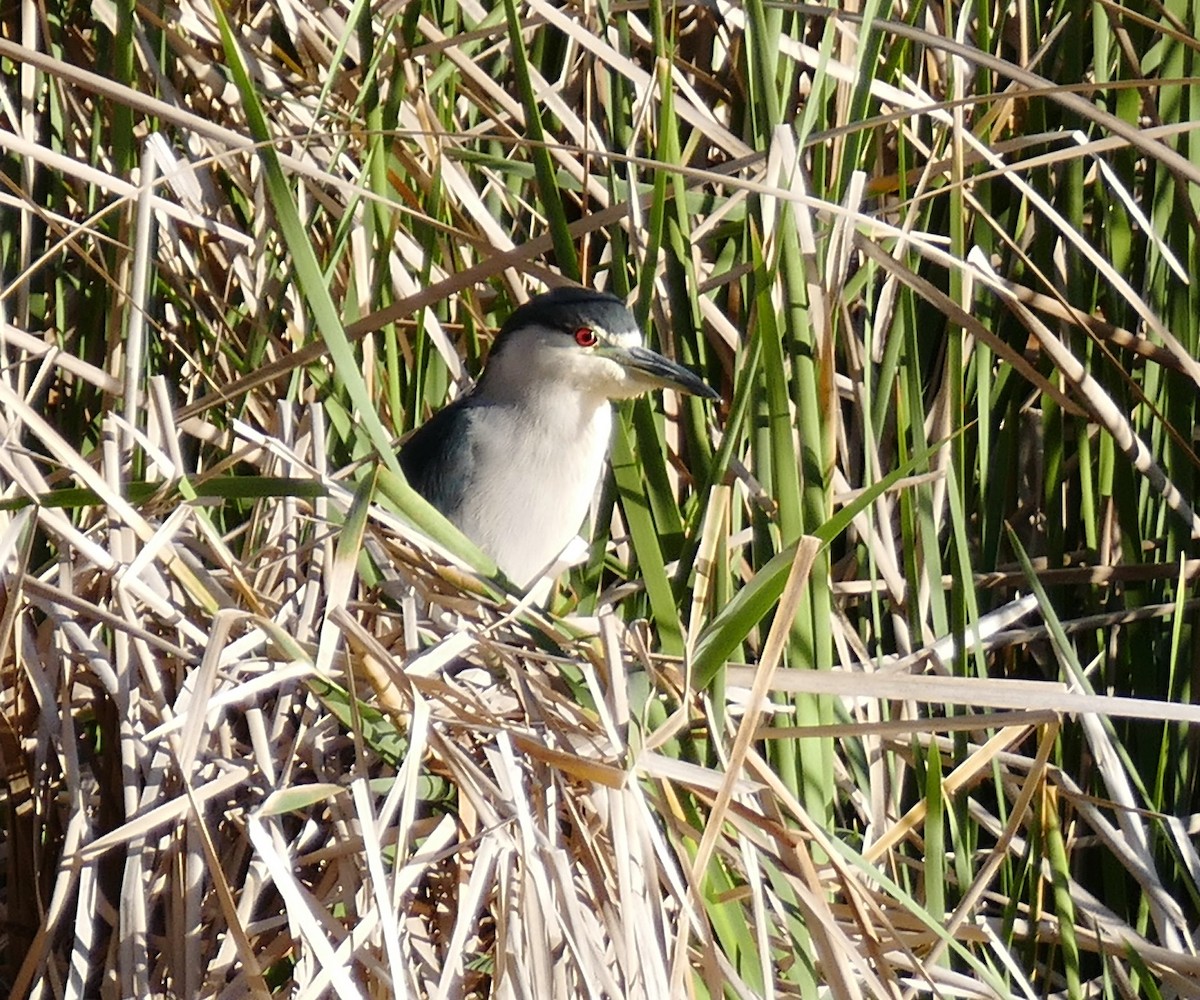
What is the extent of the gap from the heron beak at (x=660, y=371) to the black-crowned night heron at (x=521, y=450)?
0.41ft

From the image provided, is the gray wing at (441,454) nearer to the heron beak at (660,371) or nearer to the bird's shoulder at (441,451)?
the bird's shoulder at (441,451)

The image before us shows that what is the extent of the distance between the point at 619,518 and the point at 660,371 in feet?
1.59

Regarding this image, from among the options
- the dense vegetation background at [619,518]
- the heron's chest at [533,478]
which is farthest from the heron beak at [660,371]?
the heron's chest at [533,478]

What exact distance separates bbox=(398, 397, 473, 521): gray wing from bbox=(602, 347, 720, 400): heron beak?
1.07 ft

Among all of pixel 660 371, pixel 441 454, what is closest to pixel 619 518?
pixel 441 454

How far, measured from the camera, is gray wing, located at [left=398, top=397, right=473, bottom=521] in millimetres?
2236

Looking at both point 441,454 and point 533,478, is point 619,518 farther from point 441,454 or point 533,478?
point 441,454

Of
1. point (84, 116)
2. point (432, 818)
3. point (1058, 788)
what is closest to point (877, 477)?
point (1058, 788)

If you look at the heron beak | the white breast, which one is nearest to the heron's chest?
the white breast

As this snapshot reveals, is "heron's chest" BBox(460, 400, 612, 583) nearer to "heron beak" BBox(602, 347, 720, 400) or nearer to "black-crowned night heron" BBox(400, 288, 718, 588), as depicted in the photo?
"black-crowned night heron" BBox(400, 288, 718, 588)

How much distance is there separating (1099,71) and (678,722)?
1.00 m

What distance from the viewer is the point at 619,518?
239 centimetres

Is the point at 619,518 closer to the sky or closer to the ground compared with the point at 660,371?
closer to the ground

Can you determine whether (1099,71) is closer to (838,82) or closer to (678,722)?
(838,82)
